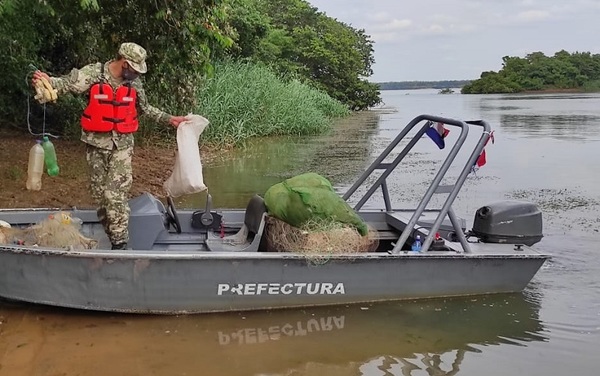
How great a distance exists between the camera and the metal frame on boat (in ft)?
15.5

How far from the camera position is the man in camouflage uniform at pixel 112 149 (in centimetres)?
504

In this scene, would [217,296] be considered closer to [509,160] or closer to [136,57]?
[136,57]

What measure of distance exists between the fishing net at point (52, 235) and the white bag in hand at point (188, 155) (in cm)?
83

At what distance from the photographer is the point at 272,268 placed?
4961 millimetres

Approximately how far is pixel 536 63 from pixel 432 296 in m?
80.7

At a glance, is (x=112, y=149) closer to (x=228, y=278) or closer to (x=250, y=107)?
(x=228, y=278)

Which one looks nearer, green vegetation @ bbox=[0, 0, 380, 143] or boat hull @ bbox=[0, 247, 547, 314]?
boat hull @ bbox=[0, 247, 547, 314]

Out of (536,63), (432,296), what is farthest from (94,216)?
(536,63)

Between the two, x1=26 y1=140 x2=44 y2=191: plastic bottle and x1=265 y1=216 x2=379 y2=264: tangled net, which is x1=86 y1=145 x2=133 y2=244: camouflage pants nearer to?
x1=26 y1=140 x2=44 y2=191: plastic bottle

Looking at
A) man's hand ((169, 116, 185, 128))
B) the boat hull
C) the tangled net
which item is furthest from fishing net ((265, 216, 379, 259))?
man's hand ((169, 116, 185, 128))

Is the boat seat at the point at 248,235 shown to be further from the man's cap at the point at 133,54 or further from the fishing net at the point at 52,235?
the man's cap at the point at 133,54

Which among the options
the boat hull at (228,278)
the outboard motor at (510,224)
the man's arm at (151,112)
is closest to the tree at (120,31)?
the man's arm at (151,112)

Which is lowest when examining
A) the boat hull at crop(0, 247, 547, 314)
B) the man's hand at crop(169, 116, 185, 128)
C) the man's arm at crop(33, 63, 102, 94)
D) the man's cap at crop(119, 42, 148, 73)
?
the boat hull at crop(0, 247, 547, 314)

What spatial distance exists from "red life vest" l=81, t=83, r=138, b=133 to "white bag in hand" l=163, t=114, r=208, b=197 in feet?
1.54
